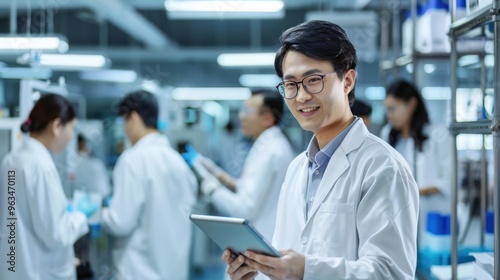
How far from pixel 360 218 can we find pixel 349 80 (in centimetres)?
38

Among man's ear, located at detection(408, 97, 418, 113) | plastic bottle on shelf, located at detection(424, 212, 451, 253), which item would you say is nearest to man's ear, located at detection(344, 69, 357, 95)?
plastic bottle on shelf, located at detection(424, 212, 451, 253)

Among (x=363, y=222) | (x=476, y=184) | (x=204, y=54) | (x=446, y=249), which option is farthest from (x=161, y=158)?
(x=204, y=54)

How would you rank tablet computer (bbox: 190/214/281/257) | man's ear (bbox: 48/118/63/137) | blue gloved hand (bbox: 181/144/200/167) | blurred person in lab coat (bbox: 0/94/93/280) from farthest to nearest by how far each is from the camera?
blue gloved hand (bbox: 181/144/200/167), man's ear (bbox: 48/118/63/137), blurred person in lab coat (bbox: 0/94/93/280), tablet computer (bbox: 190/214/281/257)

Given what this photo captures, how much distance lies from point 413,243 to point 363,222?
0.43 ft

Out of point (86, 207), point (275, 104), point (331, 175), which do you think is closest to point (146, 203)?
point (86, 207)

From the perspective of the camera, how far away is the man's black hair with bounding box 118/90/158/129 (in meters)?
2.77

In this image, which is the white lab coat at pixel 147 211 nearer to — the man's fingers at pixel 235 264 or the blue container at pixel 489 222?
the man's fingers at pixel 235 264

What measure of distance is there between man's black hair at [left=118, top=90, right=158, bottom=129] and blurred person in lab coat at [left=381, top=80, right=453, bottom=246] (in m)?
1.40

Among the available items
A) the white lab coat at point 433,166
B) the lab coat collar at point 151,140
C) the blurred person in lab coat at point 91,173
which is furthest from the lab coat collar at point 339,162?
the blurred person in lab coat at point 91,173

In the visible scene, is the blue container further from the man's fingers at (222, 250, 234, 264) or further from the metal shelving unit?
the man's fingers at (222, 250, 234, 264)

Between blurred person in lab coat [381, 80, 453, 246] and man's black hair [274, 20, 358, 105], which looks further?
blurred person in lab coat [381, 80, 453, 246]

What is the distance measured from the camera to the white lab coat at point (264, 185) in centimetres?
267

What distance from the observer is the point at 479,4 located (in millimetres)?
1647

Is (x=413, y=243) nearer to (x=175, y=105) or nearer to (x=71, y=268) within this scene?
(x=71, y=268)
